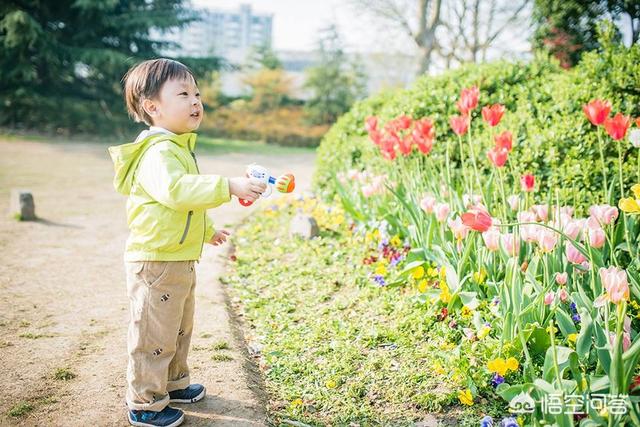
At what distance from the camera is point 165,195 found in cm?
198

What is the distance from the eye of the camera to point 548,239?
2.30 m

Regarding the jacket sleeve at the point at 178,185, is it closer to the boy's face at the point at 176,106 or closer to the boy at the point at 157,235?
the boy at the point at 157,235

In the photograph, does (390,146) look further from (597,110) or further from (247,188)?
(247,188)


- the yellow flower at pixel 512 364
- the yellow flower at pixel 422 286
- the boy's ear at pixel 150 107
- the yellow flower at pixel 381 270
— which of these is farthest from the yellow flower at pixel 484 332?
the boy's ear at pixel 150 107

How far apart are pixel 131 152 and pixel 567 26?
9955mm

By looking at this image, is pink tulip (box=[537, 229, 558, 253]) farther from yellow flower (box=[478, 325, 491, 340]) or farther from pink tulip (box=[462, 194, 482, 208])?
pink tulip (box=[462, 194, 482, 208])

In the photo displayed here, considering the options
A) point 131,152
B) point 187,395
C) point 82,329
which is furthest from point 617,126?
point 82,329

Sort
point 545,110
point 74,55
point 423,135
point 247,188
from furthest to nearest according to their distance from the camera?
point 74,55 → point 545,110 → point 423,135 → point 247,188

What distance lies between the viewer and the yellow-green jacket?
6.40 feet

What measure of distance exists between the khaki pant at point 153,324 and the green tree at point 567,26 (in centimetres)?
939

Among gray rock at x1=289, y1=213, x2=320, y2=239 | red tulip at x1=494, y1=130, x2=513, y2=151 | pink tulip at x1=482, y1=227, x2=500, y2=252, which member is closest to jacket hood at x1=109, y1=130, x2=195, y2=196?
pink tulip at x1=482, y1=227, x2=500, y2=252

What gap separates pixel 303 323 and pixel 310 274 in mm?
876

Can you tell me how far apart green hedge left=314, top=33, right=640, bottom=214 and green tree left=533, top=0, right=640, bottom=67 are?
4.28 meters

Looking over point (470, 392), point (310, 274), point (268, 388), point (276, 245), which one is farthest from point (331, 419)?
point (276, 245)
